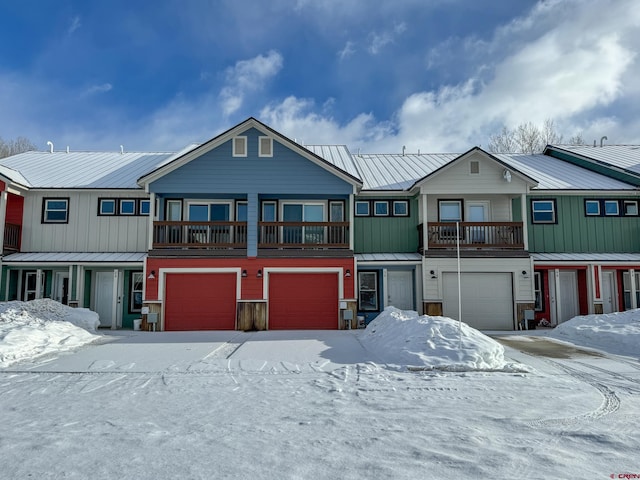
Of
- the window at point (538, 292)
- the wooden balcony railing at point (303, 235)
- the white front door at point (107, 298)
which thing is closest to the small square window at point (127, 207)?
the white front door at point (107, 298)

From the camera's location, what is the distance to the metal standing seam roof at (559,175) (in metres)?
17.2

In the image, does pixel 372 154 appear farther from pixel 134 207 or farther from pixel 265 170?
pixel 134 207

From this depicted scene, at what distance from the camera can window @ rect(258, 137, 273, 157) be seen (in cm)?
1586

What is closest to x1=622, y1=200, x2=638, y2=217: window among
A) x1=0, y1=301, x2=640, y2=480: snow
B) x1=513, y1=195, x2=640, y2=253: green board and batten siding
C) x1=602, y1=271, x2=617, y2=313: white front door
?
x1=513, y1=195, x2=640, y2=253: green board and batten siding

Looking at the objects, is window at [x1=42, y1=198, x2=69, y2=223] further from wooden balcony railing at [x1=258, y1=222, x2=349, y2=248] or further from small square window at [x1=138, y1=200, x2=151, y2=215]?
wooden balcony railing at [x1=258, y1=222, x2=349, y2=248]

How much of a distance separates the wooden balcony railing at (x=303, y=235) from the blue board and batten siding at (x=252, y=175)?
1.22 metres

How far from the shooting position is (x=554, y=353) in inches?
395

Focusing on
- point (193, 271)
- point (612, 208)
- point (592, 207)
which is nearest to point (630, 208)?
point (612, 208)

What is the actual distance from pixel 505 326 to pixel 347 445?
13166mm

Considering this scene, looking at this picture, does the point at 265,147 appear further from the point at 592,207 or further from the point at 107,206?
the point at 592,207

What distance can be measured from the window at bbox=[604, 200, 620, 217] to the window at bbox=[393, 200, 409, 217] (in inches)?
317

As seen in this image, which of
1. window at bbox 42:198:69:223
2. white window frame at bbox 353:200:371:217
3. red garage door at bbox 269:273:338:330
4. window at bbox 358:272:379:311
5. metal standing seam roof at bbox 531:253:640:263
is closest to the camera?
red garage door at bbox 269:273:338:330

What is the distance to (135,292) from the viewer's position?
1642cm

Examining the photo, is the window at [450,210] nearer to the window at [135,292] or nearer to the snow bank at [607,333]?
the snow bank at [607,333]
